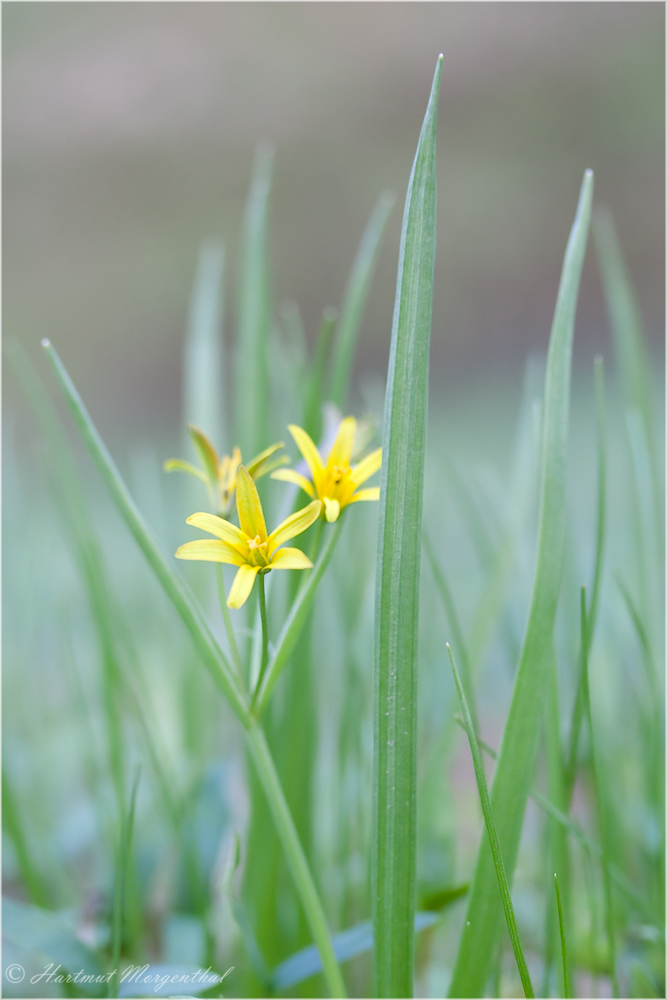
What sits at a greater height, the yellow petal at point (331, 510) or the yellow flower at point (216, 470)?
the yellow flower at point (216, 470)

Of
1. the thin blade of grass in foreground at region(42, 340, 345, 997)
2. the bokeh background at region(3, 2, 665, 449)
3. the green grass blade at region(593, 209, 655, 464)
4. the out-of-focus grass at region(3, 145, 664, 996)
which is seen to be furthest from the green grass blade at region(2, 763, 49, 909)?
the bokeh background at region(3, 2, 665, 449)

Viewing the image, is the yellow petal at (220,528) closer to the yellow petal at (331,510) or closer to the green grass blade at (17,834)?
the yellow petal at (331,510)

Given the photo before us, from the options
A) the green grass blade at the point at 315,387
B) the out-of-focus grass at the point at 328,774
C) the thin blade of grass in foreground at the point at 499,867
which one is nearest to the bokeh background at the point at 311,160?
the out-of-focus grass at the point at 328,774

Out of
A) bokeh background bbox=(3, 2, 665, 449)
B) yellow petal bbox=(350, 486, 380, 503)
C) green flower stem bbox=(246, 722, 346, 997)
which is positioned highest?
bokeh background bbox=(3, 2, 665, 449)

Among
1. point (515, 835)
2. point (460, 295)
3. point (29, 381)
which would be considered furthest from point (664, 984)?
point (460, 295)

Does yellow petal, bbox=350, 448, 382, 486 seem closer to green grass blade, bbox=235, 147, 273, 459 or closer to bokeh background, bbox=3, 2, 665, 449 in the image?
green grass blade, bbox=235, 147, 273, 459

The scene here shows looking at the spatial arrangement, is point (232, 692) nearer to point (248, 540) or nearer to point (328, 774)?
point (248, 540)
